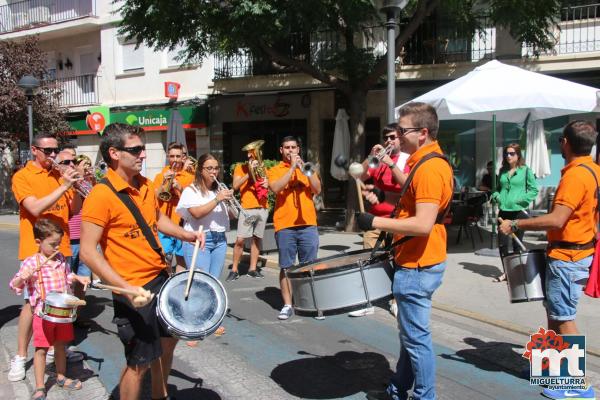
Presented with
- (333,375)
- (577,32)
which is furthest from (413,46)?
(333,375)

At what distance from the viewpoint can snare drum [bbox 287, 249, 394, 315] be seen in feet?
11.3

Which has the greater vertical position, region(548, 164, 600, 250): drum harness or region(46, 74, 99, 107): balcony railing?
region(46, 74, 99, 107): balcony railing

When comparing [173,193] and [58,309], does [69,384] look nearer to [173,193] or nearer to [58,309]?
[58,309]

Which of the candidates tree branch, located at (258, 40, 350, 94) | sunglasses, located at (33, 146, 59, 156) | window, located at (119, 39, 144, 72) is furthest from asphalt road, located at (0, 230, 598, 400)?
window, located at (119, 39, 144, 72)

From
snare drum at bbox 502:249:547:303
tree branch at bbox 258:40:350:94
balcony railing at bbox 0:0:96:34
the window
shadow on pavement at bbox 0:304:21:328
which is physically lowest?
shadow on pavement at bbox 0:304:21:328

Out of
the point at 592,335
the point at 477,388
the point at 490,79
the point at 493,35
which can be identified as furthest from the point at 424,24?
the point at 477,388

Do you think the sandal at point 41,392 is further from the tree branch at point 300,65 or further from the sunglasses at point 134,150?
the tree branch at point 300,65

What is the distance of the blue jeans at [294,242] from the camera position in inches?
239

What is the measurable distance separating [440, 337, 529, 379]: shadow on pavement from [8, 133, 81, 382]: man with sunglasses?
3.52m

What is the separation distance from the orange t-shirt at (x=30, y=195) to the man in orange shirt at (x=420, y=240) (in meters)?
2.75

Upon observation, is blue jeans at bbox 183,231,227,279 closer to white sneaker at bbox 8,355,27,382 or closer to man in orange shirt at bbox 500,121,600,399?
white sneaker at bbox 8,355,27,382

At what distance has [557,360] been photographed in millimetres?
4129

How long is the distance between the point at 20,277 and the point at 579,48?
585 inches

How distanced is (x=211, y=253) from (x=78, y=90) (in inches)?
761
